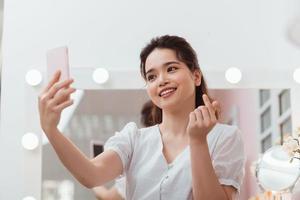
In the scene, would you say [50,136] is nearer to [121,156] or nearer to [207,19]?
[121,156]

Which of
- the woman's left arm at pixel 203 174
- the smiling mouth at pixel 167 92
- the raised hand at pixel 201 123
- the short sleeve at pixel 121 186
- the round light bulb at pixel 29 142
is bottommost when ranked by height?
the short sleeve at pixel 121 186

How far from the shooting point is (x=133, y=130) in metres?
1.21

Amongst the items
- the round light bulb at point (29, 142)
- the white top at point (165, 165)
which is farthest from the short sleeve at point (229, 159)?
the round light bulb at point (29, 142)

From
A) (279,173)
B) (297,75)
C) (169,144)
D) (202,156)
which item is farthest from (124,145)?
(297,75)

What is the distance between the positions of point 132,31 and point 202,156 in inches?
24.1

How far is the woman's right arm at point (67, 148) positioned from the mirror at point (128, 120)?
297 mm

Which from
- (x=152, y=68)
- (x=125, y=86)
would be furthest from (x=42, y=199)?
(x=152, y=68)

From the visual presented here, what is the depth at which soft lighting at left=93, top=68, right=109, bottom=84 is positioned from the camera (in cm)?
150

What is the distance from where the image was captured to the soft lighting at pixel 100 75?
1.50 meters

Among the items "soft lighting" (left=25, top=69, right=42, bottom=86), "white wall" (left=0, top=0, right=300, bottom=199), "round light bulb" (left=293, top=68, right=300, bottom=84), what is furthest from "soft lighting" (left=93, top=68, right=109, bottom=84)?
"round light bulb" (left=293, top=68, right=300, bottom=84)

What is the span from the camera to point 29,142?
147 cm

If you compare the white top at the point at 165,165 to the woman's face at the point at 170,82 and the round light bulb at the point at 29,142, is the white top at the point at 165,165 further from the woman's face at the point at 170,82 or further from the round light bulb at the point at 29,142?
the round light bulb at the point at 29,142

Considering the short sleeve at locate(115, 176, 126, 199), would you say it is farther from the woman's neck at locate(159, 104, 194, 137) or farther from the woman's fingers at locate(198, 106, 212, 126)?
the woman's fingers at locate(198, 106, 212, 126)

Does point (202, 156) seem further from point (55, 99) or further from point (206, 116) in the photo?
point (55, 99)
